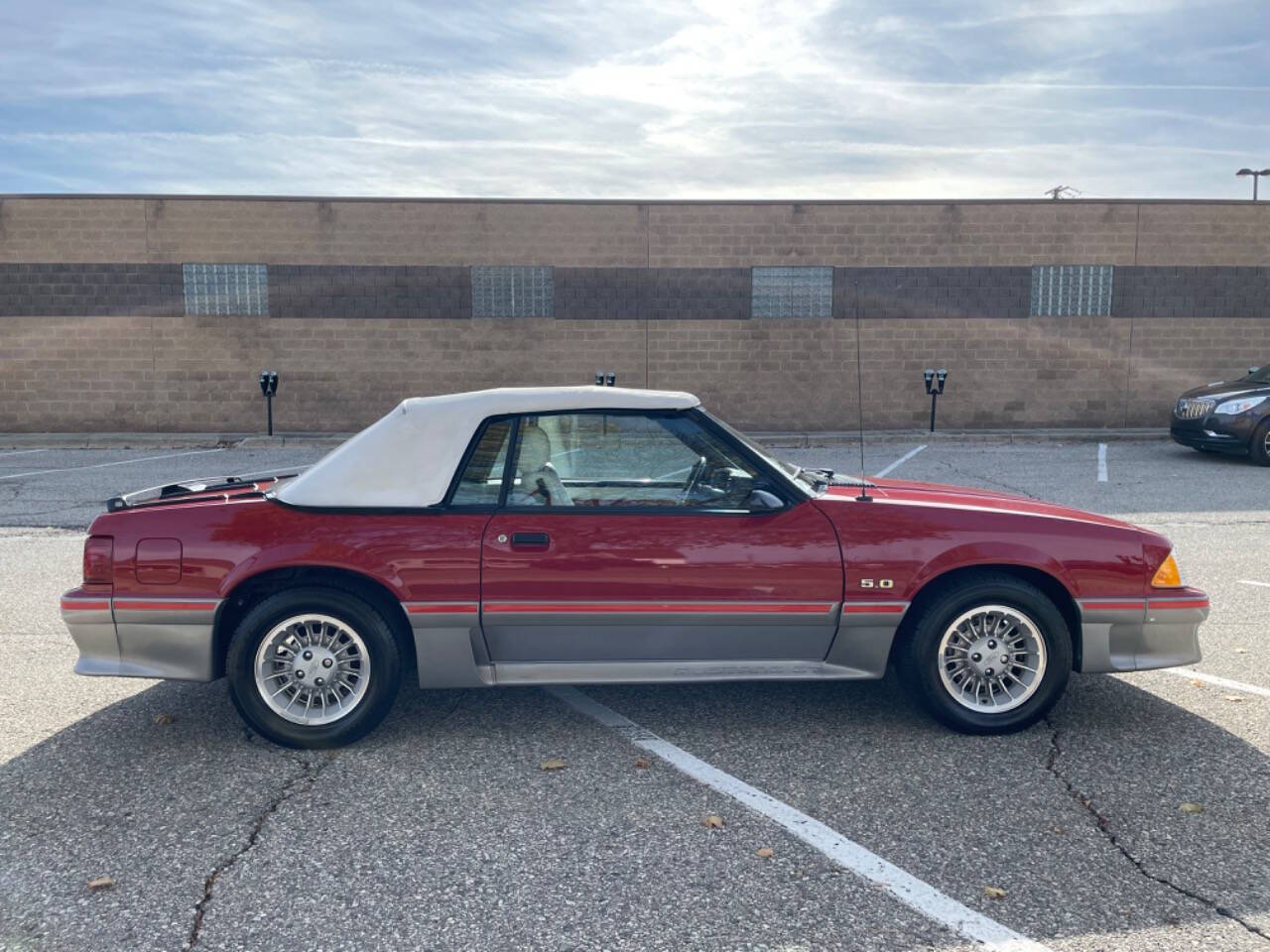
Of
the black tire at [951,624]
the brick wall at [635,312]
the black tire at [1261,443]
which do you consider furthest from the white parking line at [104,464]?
the black tire at [1261,443]

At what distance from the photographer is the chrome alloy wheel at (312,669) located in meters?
4.45

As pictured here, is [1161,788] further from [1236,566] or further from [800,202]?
[800,202]

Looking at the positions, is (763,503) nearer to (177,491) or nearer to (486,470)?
(486,470)

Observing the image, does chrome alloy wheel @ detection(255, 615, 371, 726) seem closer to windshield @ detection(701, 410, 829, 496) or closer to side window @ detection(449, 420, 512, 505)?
side window @ detection(449, 420, 512, 505)

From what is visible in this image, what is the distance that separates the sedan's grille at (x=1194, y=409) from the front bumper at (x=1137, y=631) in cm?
1162

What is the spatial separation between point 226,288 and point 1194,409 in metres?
16.3

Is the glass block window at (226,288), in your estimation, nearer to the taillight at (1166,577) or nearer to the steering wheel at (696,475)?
the steering wheel at (696,475)

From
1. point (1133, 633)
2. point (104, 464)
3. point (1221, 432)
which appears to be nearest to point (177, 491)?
point (1133, 633)

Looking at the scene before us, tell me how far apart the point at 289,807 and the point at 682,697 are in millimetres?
1931

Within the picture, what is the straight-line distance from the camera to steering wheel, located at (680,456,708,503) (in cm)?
467

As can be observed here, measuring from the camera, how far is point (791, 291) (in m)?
20.3

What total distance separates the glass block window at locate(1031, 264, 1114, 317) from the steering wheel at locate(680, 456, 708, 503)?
17491 millimetres

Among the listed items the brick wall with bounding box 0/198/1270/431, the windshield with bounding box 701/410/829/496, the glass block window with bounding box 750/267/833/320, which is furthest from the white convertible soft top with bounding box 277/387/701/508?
the glass block window with bounding box 750/267/833/320

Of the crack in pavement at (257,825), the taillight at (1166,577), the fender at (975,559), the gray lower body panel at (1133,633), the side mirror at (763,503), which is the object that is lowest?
the crack in pavement at (257,825)
